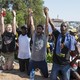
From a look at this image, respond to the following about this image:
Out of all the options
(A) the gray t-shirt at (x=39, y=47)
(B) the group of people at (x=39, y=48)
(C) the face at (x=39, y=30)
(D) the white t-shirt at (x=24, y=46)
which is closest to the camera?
(B) the group of people at (x=39, y=48)

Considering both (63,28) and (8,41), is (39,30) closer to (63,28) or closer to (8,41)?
(63,28)

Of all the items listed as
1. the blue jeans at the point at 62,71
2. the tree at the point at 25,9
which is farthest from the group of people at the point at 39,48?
the tree at the point at 25,9

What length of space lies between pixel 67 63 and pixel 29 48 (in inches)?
63.9

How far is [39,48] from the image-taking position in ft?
29.8

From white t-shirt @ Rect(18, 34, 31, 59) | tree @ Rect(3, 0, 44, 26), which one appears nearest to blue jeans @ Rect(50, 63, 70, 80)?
white t-shirt @ Rect(18, 34, 31, 59)

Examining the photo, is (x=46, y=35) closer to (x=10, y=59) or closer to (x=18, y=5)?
(x=10, y=59)

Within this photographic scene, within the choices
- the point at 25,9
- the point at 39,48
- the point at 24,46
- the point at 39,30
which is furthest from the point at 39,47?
the point at 25,9

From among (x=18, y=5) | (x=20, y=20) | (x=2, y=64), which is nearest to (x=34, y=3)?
(x=18, y=5)

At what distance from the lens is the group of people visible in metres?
8.42

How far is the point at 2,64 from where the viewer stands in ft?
34.7

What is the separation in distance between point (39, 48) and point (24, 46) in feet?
2.29

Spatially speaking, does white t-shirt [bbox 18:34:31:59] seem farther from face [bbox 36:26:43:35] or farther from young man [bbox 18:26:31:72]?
face [bbox 36:26:43:35]

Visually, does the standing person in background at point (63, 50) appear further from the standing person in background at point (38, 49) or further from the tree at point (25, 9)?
the tree at point (25, 9)

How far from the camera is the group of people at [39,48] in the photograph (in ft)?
27.6
